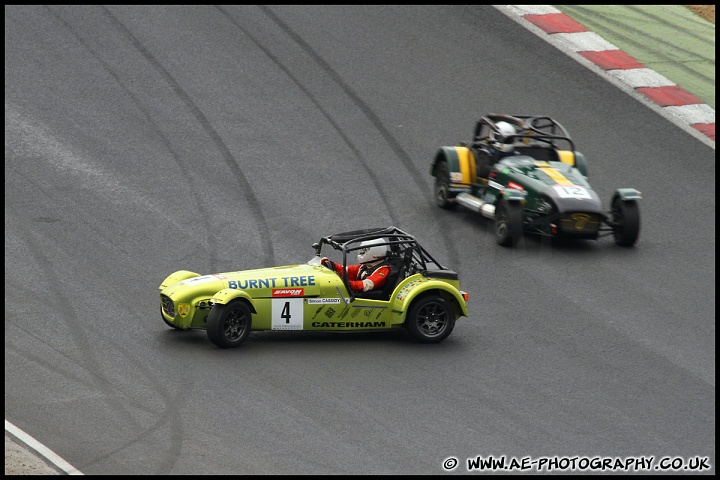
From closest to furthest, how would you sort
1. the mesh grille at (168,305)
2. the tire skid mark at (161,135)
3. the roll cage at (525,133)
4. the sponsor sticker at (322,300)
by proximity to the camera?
1. the mesh grille at (168,305)
2. the sponsor sticker at (322,300)
3. the tire skid mark at (161,135)
4. the roll cage at (525,133)

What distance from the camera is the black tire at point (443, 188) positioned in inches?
673

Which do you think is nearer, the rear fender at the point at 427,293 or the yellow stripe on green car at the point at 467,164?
the rear fender at the point at 427,293

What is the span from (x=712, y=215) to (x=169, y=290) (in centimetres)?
919

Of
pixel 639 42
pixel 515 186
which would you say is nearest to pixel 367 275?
pixel 515 186

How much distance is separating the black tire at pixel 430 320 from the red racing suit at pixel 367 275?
0.52 meters

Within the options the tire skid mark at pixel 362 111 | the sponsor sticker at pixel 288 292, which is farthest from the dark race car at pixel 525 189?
the sponsor sticker at pixel 288 292

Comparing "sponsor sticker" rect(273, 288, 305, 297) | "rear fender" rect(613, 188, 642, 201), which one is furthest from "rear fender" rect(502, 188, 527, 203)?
"sponsor sticker" rect(273, 288, 305, 297)

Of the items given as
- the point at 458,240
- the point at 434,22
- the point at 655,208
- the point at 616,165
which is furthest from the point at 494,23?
the point at 458,240

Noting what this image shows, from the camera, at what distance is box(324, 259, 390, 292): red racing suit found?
42.2ft

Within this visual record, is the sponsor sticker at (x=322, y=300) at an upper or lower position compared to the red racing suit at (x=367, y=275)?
lower

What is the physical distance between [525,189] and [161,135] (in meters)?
6.26

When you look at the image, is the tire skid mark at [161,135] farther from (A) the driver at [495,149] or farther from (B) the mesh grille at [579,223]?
(B) the mesh grille at [579,223]

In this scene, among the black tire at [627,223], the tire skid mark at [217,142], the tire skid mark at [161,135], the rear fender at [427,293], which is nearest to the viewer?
the rear fender at [427,293]

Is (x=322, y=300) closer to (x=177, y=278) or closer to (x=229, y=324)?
(x=229, y=324)
